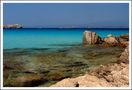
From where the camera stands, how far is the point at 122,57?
466 centimetres

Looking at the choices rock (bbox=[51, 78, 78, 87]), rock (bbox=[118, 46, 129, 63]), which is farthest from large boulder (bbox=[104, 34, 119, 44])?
rock (bbox=[51, 78, 78, 87])

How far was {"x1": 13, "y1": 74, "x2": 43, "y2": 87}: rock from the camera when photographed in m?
4.57

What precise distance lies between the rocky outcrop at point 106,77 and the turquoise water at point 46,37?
1.43 feet

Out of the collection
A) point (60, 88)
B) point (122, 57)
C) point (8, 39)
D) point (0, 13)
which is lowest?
point (60, 88)

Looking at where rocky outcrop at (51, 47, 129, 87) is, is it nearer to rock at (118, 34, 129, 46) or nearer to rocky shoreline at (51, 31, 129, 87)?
rocky shoreline at (51, 31, 129, 87)

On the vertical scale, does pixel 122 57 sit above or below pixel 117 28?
below

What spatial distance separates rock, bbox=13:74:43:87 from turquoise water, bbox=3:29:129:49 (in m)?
0.42

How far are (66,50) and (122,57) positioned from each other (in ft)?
2.49

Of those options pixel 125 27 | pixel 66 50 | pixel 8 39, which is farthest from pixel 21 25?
pixel 125 27

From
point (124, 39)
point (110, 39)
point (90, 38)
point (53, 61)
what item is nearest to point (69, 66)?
point (53, 61)

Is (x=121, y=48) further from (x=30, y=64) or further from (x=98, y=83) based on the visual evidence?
(x=30, y=64)

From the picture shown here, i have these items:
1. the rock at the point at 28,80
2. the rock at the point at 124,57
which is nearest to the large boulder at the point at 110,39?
the rock at the point at 124,57

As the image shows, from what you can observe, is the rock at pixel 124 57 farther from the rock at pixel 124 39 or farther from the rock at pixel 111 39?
the rock at pixel 111 39

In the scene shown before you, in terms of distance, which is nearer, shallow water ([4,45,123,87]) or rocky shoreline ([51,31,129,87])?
rocky shoreline ([51,31,129,87])
